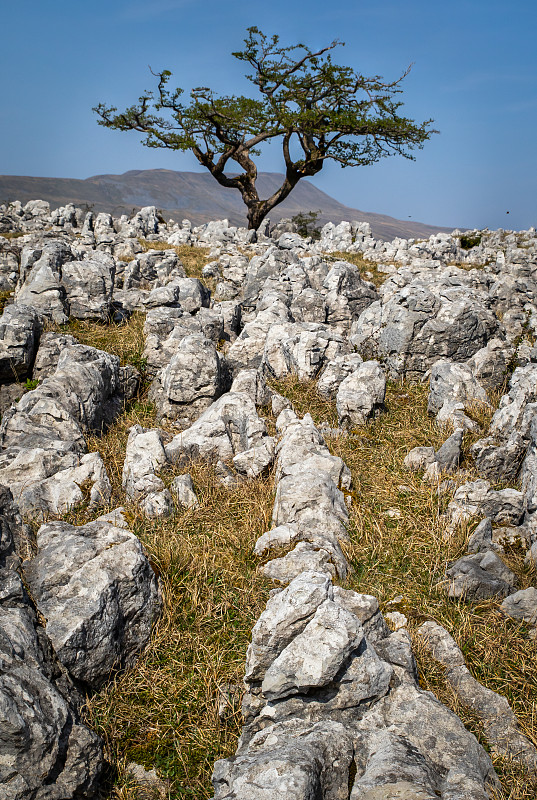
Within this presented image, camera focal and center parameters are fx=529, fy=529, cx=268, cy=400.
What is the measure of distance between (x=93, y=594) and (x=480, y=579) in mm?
3211

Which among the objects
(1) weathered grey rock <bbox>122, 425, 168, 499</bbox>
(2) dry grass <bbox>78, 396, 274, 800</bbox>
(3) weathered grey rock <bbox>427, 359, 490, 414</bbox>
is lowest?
(2) dry grass <bbox>78, 396, 274, 800</bbox>

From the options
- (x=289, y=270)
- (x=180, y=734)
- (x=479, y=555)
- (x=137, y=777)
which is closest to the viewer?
(x=137, y=777)

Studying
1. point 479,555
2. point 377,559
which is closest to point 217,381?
point 377,559

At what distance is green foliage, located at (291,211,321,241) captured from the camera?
3200 cm

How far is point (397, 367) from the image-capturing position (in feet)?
29.0

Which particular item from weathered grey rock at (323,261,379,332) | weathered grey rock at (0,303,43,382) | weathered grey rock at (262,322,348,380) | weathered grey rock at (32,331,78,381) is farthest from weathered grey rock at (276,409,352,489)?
weathered grey rock at (323,261,379,332)

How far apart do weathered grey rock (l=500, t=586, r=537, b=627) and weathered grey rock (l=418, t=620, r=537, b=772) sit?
2.05ft

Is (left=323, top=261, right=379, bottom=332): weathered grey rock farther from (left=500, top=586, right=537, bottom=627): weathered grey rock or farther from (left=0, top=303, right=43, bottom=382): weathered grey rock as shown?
(left=500, top=586, right=537, bottom=627): weathered grey rock

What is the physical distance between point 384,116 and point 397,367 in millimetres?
21378

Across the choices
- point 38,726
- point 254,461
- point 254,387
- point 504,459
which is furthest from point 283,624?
point 254,387

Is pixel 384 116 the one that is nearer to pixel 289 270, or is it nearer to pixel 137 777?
pixel 289 270

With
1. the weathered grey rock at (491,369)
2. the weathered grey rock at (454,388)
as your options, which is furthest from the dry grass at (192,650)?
the weathered grey rock at (491,369)

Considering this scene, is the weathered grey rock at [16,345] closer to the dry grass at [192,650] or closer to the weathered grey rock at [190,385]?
the weathered grey rock at [190,385]

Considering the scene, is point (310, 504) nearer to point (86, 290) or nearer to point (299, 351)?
point (299, 351)
